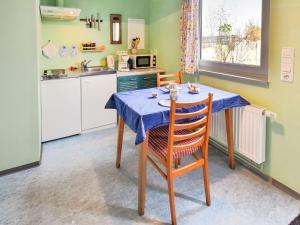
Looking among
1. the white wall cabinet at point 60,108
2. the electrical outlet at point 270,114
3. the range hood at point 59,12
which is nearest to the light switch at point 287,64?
the electrical outlet at point 270,114

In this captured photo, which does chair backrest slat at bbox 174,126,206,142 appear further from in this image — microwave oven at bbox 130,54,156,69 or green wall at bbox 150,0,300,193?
microwave oven at bbox 130,54,156,69

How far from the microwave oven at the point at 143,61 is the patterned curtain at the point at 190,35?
1.08 m

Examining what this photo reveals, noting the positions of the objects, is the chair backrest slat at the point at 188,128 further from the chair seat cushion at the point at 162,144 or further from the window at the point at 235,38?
the window at the point at 235,38

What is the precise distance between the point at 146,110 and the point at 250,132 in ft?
3.59

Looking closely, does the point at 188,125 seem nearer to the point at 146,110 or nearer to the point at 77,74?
the point at 146,110

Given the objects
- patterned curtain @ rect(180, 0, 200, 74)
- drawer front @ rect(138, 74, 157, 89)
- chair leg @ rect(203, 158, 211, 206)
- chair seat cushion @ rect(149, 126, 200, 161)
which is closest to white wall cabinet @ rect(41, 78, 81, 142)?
drawer front @ rect(138, 74, 157, 89)

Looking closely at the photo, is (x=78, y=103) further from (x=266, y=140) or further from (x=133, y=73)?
(x=266, y=140)

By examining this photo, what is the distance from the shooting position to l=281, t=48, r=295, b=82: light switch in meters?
1.95

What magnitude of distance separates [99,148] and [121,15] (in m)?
2.33

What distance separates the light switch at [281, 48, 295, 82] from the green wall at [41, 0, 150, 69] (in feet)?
9.24

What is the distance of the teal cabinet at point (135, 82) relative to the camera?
12.4ft

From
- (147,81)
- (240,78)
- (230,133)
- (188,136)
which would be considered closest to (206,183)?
(188,136)

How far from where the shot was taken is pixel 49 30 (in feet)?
11.6

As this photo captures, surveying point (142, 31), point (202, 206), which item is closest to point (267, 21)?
point (202, 206)
